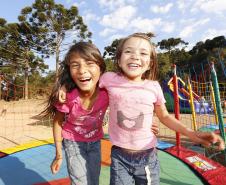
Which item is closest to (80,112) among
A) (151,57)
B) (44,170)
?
(151,57)

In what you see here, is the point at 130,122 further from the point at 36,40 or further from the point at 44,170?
the point at 36,40

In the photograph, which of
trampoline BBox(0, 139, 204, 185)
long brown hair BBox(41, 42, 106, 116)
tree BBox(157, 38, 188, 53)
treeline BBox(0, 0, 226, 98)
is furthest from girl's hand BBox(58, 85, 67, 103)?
tree BBox(157, 38, 188, 53)

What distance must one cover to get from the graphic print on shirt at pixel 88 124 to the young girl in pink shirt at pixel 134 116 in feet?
0.48

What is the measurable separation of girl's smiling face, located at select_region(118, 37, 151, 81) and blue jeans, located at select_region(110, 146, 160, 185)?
470 mm

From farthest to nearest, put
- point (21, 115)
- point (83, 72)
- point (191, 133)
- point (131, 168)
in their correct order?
point (21, 115)
point (83, 72)
point (131, 168)
point (191, 133)

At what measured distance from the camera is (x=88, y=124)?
1.84 m

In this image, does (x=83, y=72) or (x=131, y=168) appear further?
(x=83, y=72)

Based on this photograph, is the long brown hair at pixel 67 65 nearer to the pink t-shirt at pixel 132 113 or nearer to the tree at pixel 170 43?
the pink t-shirt at pixel 132 113

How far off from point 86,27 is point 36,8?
150 inches

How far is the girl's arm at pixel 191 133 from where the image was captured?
130 cm

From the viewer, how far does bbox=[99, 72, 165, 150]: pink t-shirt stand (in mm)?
1654

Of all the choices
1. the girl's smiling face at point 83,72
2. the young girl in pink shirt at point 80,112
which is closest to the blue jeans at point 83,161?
the young girl in pink shirt at point 80,112

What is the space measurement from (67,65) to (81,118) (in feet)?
1.17

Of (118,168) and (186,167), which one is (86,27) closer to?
(186,167)
